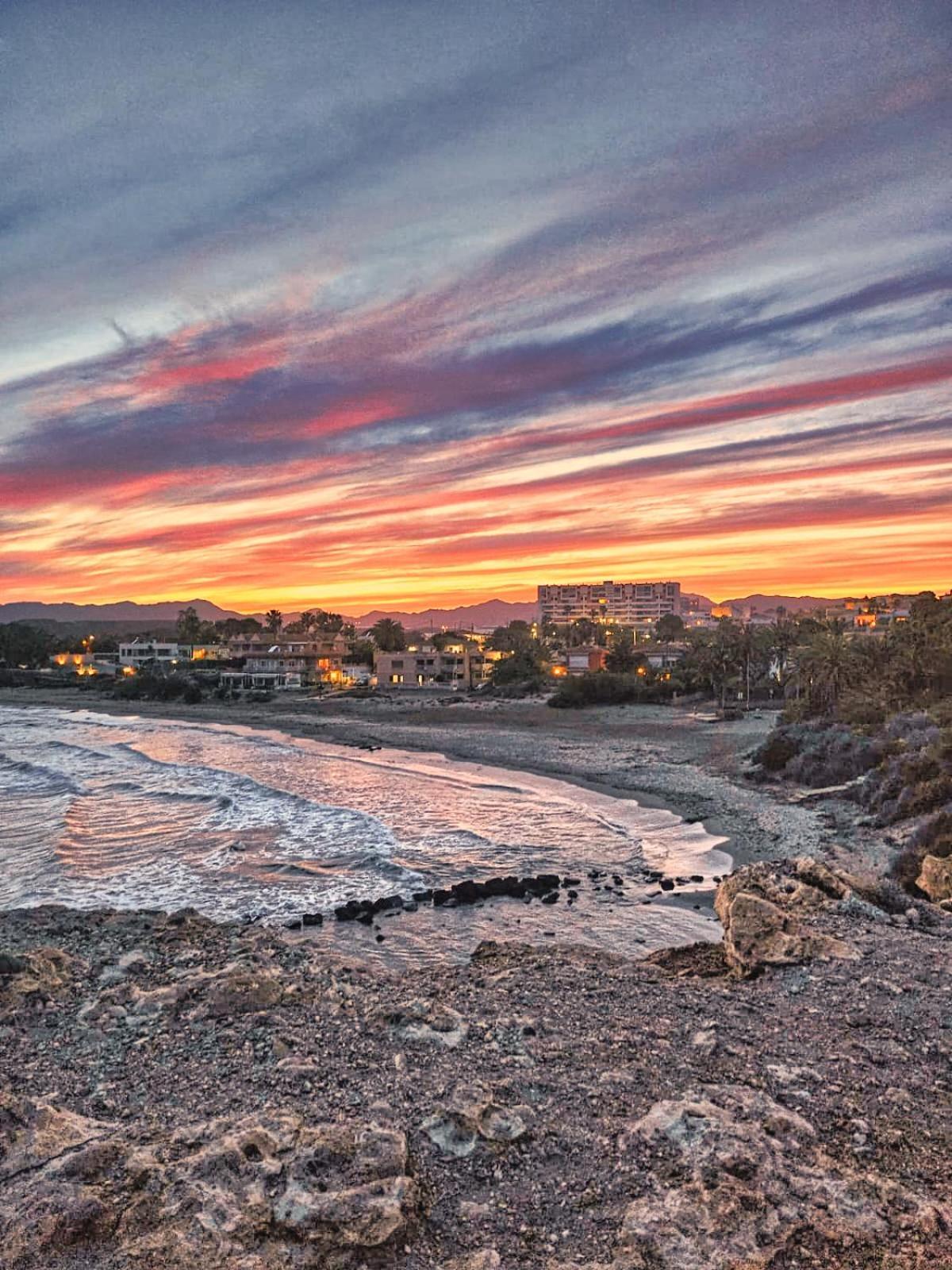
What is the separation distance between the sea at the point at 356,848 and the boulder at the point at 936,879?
424cm

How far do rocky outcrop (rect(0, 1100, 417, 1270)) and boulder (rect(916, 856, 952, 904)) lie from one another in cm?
1238

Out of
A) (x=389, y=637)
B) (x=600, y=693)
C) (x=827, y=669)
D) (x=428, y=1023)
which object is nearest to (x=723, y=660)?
(x=600, y=693)

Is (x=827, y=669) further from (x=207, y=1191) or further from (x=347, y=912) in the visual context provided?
(x=207, y=1191)

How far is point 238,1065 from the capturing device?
333 inches

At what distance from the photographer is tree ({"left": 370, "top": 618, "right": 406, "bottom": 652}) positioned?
130250 millimetres

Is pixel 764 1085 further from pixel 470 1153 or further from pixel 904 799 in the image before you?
pixel 904 799

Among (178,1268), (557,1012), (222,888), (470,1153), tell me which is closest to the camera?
(178,1268)

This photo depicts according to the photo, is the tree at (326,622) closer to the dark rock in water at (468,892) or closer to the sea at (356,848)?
the sea at (356,848)

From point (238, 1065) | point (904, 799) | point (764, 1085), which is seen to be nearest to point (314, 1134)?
point (238, 1065)

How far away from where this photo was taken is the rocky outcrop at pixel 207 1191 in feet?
18.3

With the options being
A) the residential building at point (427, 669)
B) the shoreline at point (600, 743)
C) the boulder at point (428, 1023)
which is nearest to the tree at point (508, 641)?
the residential building at point (427, 669)

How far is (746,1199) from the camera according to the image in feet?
19.1

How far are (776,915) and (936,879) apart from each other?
5.12 metres

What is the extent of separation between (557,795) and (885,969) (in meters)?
21.1
